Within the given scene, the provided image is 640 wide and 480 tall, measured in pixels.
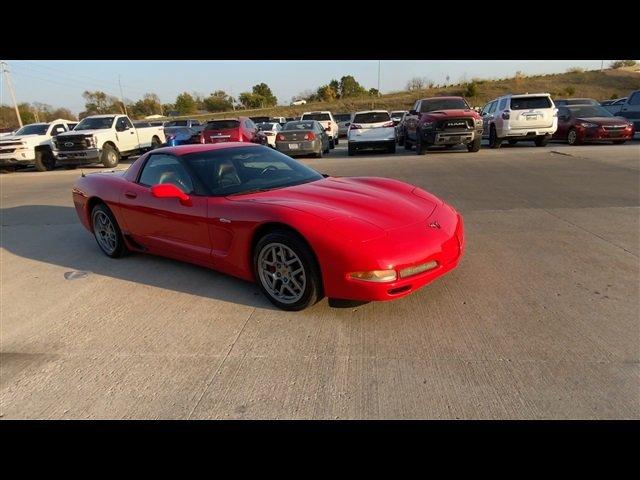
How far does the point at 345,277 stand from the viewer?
9.30ft

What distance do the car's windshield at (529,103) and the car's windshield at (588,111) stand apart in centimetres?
188

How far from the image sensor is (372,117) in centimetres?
1462

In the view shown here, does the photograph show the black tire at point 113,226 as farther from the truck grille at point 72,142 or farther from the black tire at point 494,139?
the black tire at point 494,139

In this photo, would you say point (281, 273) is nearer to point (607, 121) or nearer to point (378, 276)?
point (378, 276)

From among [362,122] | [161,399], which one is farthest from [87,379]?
[362,122]

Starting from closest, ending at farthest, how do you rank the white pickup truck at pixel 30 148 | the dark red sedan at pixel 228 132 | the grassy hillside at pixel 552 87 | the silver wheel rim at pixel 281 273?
1. the silver wheel rim at pixel 281 273
2. the white pickup truck at pixel 30 148
3. the dark red sedan at pixel 228 132
4. the grassy hillside at pixel 552 87

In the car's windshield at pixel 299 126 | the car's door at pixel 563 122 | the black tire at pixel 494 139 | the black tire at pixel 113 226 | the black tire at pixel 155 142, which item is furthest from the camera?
the black tire at pixel 155 142

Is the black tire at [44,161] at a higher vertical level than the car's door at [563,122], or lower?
lower

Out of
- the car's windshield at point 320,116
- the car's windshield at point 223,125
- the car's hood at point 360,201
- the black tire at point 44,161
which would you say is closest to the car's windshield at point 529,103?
the car's windshield at point 320,116

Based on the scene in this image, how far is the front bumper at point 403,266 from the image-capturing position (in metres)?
2.80

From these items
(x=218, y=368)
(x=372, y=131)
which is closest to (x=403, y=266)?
(x=218, y=368)

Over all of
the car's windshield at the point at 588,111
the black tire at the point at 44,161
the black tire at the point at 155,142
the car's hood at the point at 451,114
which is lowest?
the black tire at the point at 44,161

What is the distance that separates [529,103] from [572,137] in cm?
235

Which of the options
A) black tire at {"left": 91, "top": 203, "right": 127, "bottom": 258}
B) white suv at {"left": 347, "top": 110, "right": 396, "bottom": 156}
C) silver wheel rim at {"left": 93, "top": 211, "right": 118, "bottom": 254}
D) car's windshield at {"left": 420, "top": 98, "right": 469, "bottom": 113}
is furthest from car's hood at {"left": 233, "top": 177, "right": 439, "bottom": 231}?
white suv at {"left": 347, "top": 110, "right": 396, "bottom": 156}
